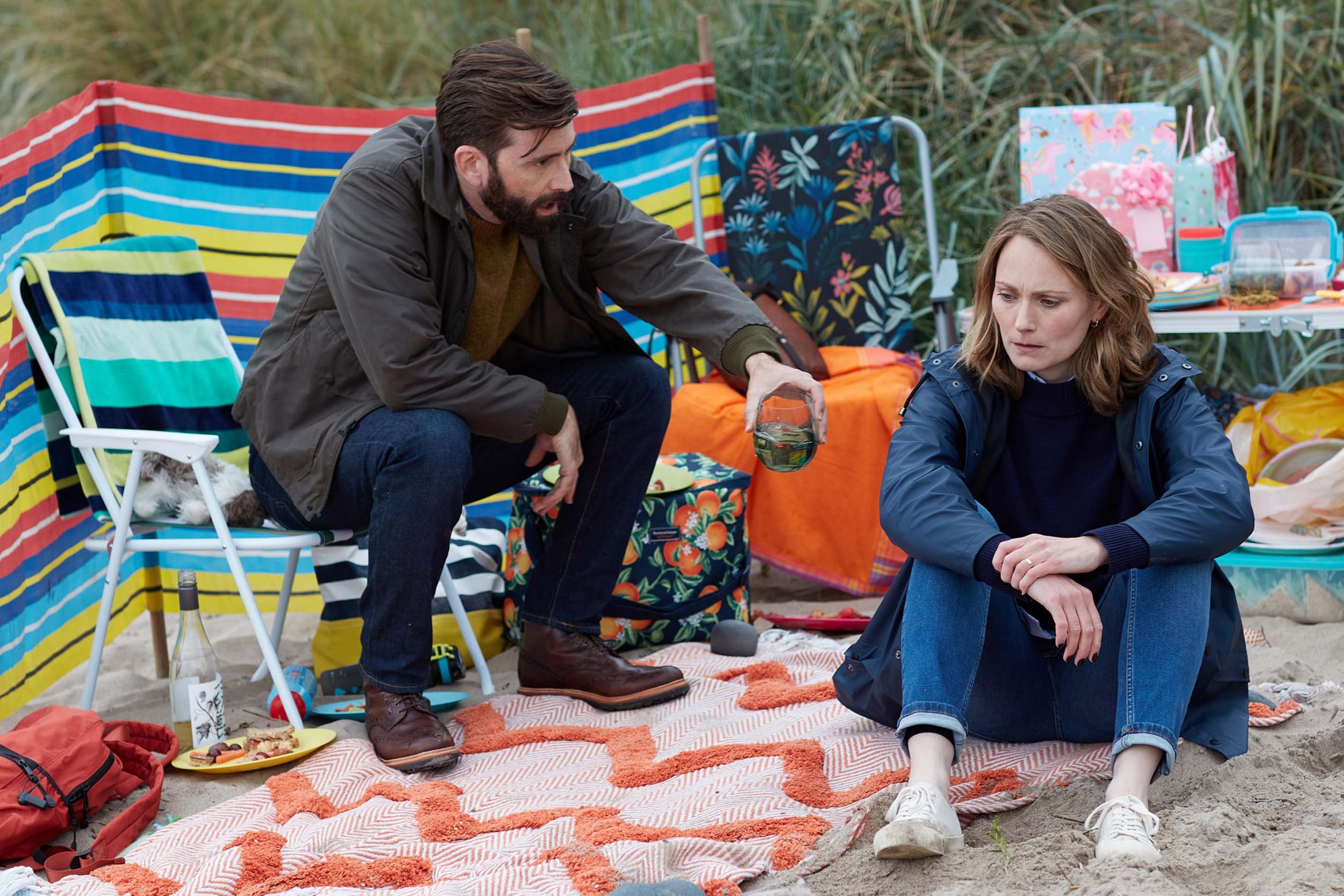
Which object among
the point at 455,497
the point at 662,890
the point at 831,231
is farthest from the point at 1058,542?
the point at 831,231

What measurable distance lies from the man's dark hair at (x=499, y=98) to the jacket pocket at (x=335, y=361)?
49 cm

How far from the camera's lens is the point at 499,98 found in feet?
9.14

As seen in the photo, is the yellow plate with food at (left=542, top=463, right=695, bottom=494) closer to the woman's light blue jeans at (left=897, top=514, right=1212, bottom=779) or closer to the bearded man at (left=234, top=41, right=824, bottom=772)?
the bearded man at (left=234, top=41, right=824, bottom=772)

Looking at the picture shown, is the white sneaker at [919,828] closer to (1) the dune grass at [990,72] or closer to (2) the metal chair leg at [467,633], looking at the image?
(2) the metal chair leg at [467,633]

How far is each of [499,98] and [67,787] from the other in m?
1.61

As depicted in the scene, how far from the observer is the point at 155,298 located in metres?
3.40

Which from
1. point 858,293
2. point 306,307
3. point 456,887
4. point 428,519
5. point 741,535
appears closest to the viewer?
point 456,887

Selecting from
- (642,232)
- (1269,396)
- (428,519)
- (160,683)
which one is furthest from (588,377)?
(1269,396)

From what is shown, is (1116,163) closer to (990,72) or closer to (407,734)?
(990,72)

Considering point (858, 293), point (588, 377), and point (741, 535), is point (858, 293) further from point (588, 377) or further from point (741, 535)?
point (588, 377)

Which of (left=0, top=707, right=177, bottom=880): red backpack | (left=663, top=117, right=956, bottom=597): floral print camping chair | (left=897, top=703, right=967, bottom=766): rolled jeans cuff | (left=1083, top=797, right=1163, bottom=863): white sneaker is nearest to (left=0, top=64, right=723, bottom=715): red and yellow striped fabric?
(left=663, top=117, right=956, bottom=597): floral print camping chair

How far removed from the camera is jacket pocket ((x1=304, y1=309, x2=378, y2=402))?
295 centimetres

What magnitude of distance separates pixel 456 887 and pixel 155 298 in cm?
189

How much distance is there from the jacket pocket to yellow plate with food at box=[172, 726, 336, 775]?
751 mm
